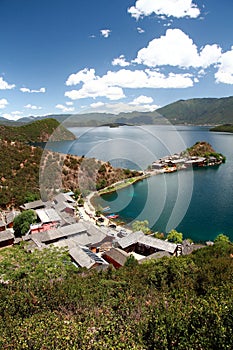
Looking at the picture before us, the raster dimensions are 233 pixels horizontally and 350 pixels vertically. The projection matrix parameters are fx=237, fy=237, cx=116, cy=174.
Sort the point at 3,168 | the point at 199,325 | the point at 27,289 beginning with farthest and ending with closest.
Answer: the point at 3,168 → the point at 27,289 → the point at 199,325

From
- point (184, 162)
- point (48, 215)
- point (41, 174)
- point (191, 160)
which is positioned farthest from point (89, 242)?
point (191, 160)

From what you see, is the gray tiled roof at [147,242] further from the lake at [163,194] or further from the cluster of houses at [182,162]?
the cluster of houses at [182,162]

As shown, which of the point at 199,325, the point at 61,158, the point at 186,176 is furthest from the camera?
the point at 186,176

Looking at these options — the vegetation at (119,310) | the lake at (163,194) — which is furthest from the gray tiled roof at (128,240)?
the vegetation at (119,310)

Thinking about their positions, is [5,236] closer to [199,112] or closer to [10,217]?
[10,217]

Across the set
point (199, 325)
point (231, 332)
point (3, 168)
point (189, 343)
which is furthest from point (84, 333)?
point (3, 168)

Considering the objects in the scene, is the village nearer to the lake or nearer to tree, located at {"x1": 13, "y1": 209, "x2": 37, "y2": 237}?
the lake

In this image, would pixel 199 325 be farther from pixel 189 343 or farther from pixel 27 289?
pixel 27 289
